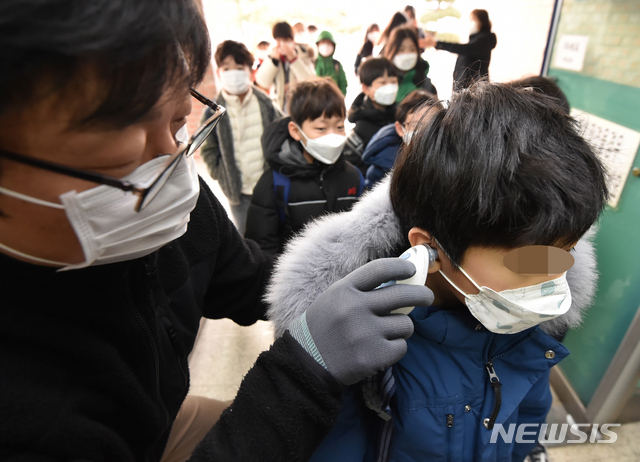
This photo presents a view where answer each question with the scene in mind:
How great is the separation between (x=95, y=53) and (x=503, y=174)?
0.62m

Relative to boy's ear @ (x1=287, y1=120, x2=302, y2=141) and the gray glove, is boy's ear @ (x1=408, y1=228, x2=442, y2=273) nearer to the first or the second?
the gray glove

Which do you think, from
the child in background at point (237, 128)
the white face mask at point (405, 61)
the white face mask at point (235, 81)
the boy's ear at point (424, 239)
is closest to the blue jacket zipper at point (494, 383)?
the boy's ear at point (424, 239)

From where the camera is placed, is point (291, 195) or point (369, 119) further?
point (369, 119)

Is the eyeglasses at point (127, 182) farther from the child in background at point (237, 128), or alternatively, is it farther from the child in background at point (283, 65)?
the child in background at point (283, 65)

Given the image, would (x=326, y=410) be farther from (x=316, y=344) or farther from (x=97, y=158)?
(x=97, y=158)

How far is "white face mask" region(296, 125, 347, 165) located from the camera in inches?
66.7

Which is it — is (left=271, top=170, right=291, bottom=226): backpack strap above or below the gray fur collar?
below

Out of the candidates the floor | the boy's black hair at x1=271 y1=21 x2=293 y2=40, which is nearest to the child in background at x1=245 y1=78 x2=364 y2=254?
the floor

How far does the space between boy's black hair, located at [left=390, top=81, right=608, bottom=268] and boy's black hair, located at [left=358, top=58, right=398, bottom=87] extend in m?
1.93

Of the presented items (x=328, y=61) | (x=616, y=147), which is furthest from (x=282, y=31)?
(x=616, y=147)

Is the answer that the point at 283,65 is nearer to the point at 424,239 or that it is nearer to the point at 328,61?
Result: the point at 328,61

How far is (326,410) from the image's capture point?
1.95ft

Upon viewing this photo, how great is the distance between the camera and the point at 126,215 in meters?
0.54

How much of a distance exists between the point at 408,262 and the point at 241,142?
2.01 metres
